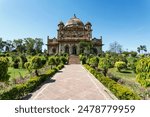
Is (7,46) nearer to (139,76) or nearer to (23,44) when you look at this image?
(23,44)

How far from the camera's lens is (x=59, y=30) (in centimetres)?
5862

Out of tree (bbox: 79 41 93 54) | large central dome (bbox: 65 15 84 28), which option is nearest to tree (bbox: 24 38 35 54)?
large central dome (bbox: 65 15 84 28)

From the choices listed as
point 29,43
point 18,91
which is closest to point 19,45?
point 29,43

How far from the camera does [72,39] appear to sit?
52.3 m

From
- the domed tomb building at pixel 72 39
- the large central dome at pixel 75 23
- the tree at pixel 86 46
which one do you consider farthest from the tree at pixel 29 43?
the tree at pixel 86 46

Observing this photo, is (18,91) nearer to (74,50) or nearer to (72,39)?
(72,39)

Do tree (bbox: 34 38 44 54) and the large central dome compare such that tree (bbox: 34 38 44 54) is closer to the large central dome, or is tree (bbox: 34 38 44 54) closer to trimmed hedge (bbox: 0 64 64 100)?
the large central dome

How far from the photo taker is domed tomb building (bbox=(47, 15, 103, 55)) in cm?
5244

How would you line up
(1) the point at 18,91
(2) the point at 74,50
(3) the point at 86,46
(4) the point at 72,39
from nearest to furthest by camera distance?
(1) the point at 18,91 < (3) the point at 86,46 < (4) the point at 72,39 < (2) the point at 74,50

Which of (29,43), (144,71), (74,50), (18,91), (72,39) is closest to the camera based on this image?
(144,71)

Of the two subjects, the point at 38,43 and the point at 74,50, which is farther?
the point at 38,43

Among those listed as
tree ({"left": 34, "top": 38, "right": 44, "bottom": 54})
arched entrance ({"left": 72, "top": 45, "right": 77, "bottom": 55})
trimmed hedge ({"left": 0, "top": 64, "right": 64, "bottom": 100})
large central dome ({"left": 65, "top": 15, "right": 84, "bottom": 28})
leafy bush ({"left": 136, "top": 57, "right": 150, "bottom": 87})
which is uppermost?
large central dome ({"left": 65, "top": 15, "right": 84, "bottom": 28})

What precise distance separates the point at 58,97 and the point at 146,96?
5.00 meters

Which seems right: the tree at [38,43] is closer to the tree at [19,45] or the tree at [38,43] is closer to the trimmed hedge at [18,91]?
the tree at [19,45]
